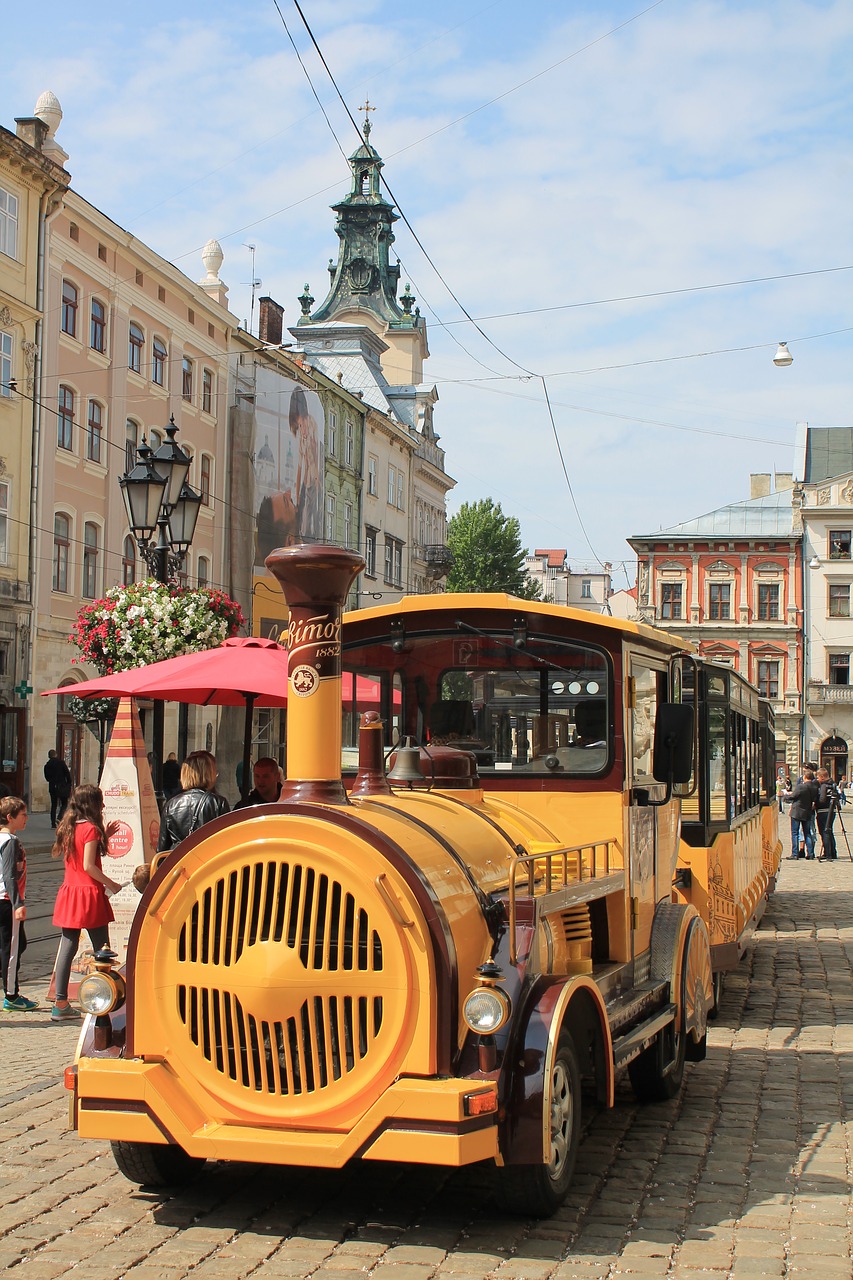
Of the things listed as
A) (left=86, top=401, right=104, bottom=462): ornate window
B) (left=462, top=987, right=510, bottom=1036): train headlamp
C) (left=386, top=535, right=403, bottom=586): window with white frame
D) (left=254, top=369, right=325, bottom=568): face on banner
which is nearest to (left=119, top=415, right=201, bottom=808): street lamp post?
(left=462, top=987, right=510, bottom=1036): train headlamp

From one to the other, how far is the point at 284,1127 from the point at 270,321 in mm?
47398

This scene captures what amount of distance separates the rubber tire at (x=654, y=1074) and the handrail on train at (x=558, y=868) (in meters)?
0.99

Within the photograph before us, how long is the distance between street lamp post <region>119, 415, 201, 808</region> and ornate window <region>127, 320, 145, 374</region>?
69.4 feet

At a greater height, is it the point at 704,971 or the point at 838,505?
the point at 838,505

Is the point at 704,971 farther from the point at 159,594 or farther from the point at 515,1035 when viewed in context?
the point at 159,594

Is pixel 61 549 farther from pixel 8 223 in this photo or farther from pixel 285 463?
pixel 285 463

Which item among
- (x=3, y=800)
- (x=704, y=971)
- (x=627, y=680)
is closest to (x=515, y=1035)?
(x=627, y=680)

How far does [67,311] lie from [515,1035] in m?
29.8

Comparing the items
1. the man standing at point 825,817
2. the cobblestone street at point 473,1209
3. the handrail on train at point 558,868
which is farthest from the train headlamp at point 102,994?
the man standing at point 825,817

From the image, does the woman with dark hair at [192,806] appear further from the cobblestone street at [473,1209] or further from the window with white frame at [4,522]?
the window with white frame at [4,522]

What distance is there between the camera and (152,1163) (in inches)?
215

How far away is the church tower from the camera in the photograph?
70625mm

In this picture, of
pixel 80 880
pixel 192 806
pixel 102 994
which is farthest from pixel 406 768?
pixel 80 880

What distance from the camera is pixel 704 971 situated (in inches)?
320
